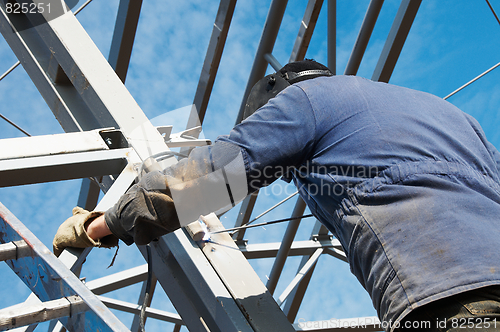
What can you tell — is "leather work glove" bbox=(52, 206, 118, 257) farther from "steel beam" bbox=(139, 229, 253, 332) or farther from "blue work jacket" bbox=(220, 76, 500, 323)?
"blue work jacket" bbox=(220, 76, 500, 323)

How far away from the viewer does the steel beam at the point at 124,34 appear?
407cm

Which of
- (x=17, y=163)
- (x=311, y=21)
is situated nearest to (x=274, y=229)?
(x=311, y=21)

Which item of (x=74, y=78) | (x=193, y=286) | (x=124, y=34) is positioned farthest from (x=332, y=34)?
(x=193, y=286)

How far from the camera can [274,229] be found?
6.87 meters

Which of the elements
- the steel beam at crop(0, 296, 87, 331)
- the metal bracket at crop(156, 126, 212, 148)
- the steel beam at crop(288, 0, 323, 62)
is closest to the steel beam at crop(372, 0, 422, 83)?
the steel beam at crop(288, 0, 323, 62)

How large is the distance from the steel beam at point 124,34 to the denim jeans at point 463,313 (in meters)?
3.82

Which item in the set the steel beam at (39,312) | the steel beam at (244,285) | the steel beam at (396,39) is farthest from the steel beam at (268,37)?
the steel beam at (39,312)

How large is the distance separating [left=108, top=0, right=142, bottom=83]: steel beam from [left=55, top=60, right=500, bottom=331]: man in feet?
10.2

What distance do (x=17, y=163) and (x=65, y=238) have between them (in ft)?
1.20

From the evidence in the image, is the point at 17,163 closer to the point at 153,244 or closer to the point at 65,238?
the point at 65,238

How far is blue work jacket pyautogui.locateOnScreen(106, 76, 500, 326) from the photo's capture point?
3.52 feet

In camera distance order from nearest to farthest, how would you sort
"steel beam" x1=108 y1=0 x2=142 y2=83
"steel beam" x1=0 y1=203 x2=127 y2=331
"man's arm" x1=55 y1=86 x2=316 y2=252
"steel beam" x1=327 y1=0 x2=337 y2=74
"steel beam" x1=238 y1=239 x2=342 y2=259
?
"steel beam" x1=0 y1=203 x2=127 y2=331, "man's arm" x1=55 y1=86 x2=316 y2=252, "steel beam" x1=108 y1=0 x2=142 y2=83, "steel beam" x1=327 y1=0 x2=337 y2=74, "steel beam" x1=238 y1=239 x2=342 y2=259

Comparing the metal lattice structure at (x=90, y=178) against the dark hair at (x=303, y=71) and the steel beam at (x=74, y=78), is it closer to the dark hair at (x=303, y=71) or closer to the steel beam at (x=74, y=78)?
A: the steel beam at (x=74, y=78)

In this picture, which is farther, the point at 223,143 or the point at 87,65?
the point at 87,65
